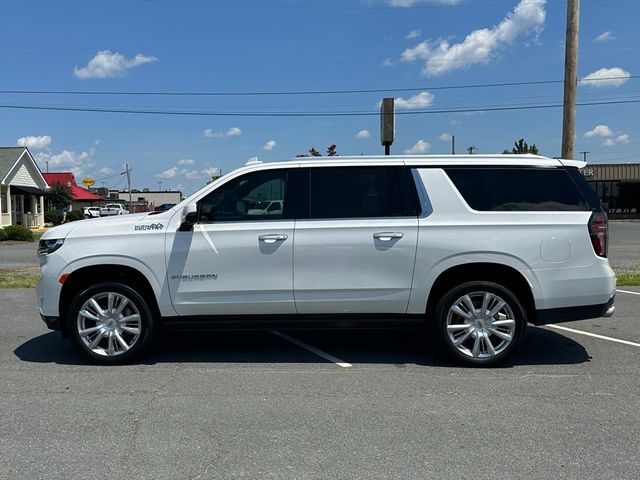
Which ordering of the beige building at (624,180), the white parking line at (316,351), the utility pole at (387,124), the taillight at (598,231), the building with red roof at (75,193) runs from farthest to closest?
the building with red roof at (75,193), the beige building at (624,180), the utility pole at (387,124), the white parking line at (316,351), the taillight at (598,231)

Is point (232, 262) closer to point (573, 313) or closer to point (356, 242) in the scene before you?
point (356, 242)

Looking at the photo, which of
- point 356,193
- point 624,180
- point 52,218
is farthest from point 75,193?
point 356,193

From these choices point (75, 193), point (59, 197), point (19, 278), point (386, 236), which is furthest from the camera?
point (75, 193)

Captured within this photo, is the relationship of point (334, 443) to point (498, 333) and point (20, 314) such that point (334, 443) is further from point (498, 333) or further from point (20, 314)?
point (20, 314)

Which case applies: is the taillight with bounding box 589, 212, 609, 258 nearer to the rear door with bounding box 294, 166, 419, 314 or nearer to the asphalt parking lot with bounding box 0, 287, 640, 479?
the asphalt parking lot with bounding box 0, 287, 640, 479

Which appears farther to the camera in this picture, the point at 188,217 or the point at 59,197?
the point at 59,197

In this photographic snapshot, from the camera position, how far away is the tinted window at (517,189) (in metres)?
5.32

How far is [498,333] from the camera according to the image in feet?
17.4

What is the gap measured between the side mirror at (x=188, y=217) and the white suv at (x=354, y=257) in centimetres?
2

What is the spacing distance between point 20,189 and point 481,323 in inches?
1435

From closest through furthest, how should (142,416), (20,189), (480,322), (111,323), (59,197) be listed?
(142,416) < (480,322) < (111,323) < (20,189) < (59,197)

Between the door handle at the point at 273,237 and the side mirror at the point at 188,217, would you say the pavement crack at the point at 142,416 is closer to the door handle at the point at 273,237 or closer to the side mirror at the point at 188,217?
the side mirror at the point at 188,217

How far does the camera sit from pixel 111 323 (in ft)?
17.8

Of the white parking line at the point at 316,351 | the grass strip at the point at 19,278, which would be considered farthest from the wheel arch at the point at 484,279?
the grass strip at the point at 19,278
